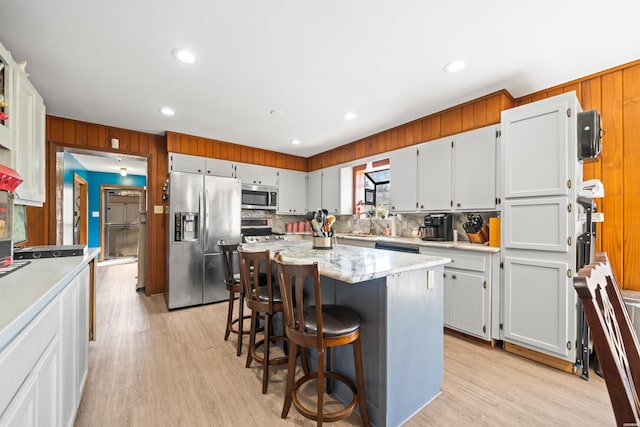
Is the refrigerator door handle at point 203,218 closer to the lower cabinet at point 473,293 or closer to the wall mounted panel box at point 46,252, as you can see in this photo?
the wall mounted panel box at point 46,252

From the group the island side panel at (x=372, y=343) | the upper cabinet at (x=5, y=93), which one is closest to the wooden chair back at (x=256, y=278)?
the island side panel at (x=372, y=343)

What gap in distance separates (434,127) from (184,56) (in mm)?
2687

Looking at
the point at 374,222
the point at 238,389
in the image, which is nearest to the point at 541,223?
the point at 374,222

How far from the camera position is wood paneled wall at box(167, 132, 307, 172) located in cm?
393

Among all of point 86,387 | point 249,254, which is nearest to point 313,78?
point 249,254

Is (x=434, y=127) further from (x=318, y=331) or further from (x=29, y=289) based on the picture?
(x=29, y=289)

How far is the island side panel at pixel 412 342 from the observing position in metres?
1.49

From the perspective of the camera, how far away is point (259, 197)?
4.68m

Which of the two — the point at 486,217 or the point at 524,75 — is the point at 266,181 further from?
the point at 524,75

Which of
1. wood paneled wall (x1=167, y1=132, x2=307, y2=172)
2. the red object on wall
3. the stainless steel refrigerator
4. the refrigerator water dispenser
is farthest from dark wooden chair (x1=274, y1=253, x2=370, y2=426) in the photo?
wood paneled wall (x1=167, y1=132, x2=307, y2=172)

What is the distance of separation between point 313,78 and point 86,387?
297 centimetres

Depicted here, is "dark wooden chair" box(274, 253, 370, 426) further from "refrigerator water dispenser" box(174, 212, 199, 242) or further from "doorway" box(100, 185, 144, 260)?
"doorway" box(100, 185, 144, 260)

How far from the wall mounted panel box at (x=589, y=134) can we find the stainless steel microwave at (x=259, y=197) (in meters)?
4.01

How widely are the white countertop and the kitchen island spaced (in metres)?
1.02
